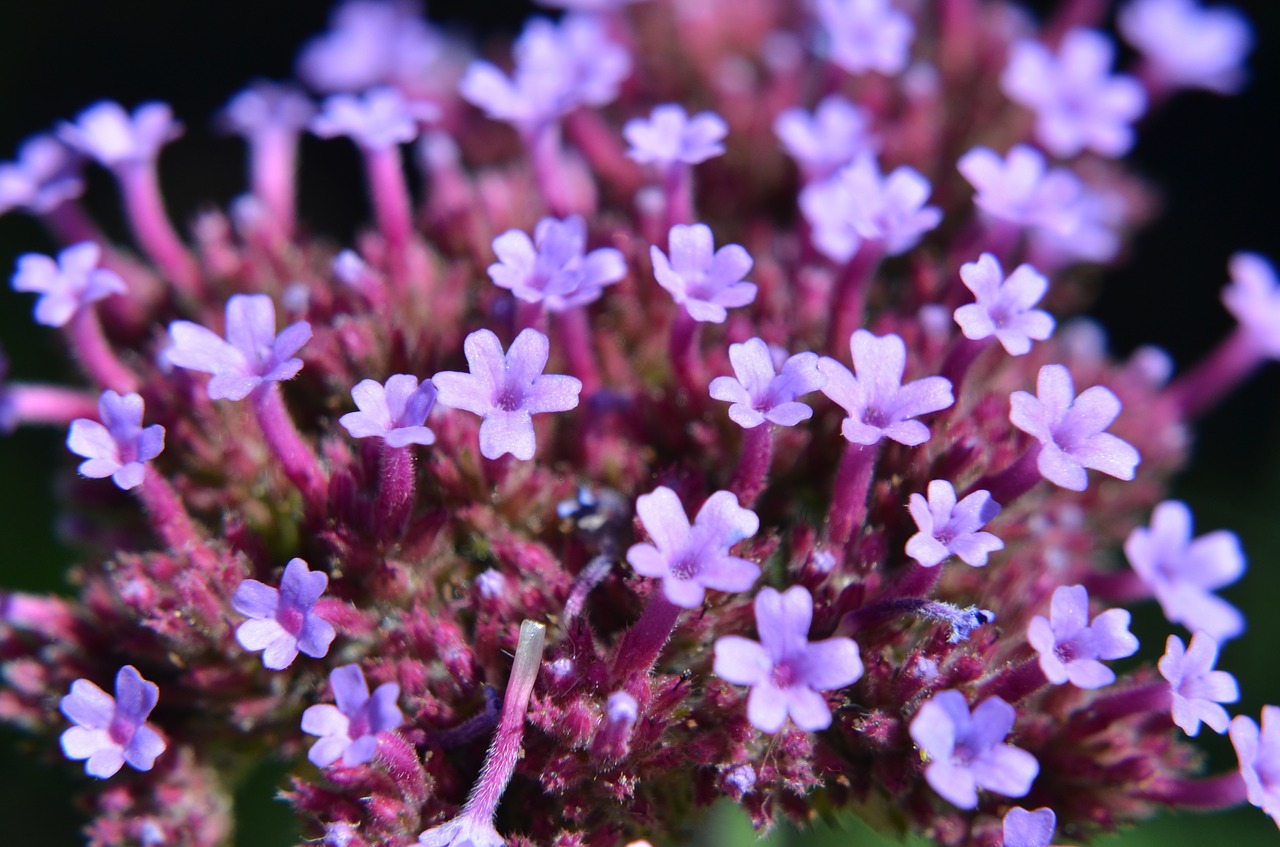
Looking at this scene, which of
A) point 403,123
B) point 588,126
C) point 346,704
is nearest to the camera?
point 346,704

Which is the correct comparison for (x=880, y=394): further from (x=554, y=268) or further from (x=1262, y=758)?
(x=1262, y=758)

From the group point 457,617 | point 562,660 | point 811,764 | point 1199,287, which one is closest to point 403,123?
point 457,617

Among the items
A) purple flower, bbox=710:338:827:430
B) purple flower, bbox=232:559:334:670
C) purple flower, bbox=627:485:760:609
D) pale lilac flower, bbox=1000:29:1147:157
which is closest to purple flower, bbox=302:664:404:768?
purple flower, bbox=232:559:334:670

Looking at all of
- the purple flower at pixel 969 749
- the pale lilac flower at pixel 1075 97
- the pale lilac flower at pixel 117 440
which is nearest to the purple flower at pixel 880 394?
the purple flower at pixel 969 749

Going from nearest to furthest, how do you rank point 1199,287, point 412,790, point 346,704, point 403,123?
point 346,704 < point 412,790 < point 403,123 < point 1199,287

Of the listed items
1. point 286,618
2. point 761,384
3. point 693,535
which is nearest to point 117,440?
point 286,618

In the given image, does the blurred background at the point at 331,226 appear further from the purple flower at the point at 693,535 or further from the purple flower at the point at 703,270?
the purple flower at the point at 703,270

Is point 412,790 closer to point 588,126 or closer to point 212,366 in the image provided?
point 212,366
